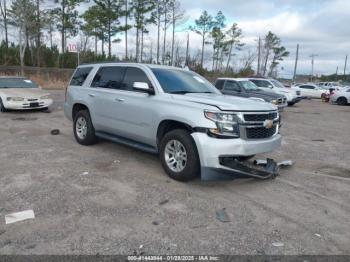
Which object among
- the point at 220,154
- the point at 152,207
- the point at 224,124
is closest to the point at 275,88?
the point at 224,124

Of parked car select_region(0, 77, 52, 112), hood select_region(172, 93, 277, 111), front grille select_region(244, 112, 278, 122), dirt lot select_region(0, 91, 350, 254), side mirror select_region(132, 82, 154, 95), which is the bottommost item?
dirt lot select_region(0, 91, 350, 254)

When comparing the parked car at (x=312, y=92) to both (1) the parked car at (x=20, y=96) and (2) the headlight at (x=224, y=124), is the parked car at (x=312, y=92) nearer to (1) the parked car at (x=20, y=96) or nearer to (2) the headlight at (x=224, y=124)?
(1) the parked car at (x=20, y=96)

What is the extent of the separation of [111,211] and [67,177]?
1.57m

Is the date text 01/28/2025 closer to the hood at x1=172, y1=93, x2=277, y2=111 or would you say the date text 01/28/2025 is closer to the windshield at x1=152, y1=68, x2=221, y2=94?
the hood at x1=172, y1=93, x2=277, y2=111

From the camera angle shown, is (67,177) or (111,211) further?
(67,177)

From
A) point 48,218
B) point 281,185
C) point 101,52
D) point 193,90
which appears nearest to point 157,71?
point 193,90

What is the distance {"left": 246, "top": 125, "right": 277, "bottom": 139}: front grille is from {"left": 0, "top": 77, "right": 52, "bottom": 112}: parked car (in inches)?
405

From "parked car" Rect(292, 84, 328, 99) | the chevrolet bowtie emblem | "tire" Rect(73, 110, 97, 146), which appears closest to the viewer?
the chevrolet bowtie emblem

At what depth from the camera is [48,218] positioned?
4246 millimetres

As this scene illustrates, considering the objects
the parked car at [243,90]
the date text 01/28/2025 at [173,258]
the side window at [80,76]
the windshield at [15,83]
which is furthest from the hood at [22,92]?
the date text 01/28/2025 at [173,258]

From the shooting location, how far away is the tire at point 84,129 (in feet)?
25.5

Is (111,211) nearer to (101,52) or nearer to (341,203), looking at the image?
(341,203)

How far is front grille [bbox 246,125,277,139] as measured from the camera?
5.37m

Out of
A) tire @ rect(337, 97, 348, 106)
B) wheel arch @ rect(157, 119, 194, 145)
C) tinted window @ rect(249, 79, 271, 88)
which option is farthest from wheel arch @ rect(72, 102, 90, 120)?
tire @ rect(337, 97, 348, 106)
